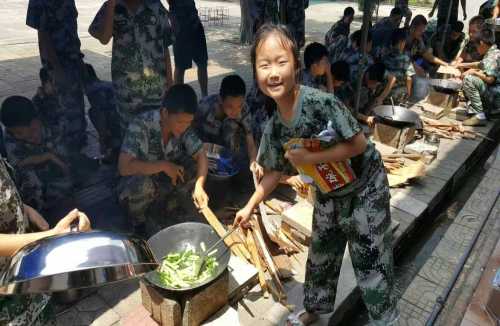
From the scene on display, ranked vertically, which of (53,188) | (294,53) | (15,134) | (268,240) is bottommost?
(268,240)

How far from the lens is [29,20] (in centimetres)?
493

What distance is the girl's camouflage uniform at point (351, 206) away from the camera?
2.40 meters

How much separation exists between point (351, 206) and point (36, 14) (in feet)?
16.2

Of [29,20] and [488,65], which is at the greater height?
[29,20]

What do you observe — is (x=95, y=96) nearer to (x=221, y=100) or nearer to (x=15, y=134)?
(x=15, y=134)

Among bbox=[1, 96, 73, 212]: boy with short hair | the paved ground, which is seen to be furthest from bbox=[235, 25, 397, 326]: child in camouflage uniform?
bbox=[1, 96, 73, 212]: boy with short hair

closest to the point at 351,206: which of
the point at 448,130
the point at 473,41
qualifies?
the point at 448,130

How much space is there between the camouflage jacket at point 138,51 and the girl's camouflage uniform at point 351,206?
254 centimetres

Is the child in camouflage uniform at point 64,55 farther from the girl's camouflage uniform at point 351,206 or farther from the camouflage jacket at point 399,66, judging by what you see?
the camouflage jacket at point 399,66

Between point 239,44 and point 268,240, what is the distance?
1237cm

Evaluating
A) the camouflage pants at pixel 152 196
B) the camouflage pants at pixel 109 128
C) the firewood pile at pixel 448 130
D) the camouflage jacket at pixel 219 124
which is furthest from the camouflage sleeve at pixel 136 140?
the firewood pile at pixel 448 130

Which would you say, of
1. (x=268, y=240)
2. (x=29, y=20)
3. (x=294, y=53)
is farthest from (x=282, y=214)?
(x=29, y=20)

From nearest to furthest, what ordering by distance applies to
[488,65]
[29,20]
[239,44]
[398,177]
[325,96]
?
1. [325,96]
2. [29,20]
3. [398,177]
4. [488,65]
5. [239,44]

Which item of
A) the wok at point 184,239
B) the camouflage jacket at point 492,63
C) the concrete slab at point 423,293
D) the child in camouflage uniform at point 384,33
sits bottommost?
the concrete slab at point 423,293
